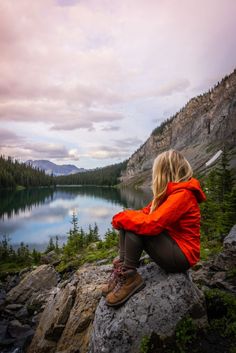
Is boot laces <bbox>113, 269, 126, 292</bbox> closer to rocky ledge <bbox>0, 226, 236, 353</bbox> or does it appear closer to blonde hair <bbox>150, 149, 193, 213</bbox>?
rocky ledge <bbox>0, 226, 236, 353</bbox>

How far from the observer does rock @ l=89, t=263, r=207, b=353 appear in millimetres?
5383

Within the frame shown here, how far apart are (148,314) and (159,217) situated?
1.85m

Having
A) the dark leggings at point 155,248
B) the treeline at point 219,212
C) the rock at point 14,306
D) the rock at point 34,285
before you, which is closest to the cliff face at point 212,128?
the treeline at point 219,212

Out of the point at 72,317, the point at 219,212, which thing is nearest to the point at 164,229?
the point at 72,317

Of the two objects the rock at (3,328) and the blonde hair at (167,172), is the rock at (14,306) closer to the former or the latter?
the rock at (3,328)

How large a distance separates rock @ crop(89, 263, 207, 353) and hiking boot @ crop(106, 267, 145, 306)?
0.12m

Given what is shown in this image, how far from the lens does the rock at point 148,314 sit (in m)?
5.38

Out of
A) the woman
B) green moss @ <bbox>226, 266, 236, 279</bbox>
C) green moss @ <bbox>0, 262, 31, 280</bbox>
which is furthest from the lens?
green moss @ <bbox>0, 262, 31, 280</bbox>

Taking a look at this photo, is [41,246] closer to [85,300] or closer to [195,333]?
[85,300]

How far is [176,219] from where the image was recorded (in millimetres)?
5477

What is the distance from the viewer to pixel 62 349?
23.4 ft

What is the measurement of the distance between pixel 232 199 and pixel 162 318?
14516mm

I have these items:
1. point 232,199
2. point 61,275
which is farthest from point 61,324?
point 232,199

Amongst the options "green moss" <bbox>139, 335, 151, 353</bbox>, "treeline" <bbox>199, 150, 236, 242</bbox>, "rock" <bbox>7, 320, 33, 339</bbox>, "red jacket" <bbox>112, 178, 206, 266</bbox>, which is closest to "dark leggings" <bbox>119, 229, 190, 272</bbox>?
"red jacket" <bbox>112, 178, 206, 266</bbox>
